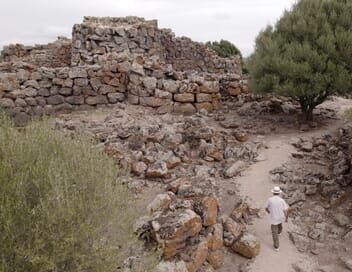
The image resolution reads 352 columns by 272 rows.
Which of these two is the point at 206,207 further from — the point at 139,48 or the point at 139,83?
the point at 139,48

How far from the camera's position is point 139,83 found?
38.8 ft

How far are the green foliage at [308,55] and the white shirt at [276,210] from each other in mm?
4150

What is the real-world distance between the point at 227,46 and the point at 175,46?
55.4 feet

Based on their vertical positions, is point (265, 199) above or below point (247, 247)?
above

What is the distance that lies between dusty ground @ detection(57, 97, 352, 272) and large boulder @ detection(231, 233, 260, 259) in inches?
3.7

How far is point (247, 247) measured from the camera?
7.32 meters

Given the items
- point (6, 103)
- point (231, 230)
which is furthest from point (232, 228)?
point (6, 103)

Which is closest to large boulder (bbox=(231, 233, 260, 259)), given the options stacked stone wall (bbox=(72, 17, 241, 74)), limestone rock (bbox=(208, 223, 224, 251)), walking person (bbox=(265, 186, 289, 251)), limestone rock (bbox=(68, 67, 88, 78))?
limestone rock (bbox=(208, 223, 224, 251))

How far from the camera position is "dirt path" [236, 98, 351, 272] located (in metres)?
7.30

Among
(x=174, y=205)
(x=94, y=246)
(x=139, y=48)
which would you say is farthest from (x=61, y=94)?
(x=94, y=246)

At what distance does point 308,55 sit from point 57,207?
8341mm

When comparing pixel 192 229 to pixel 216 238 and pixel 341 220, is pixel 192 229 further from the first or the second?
pixel 341 220

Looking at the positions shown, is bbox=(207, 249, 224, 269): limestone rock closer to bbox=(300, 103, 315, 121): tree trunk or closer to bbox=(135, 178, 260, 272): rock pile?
bbox=(135, 178, 260, 272): rock pile

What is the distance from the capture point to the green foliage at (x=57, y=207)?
4.38m
